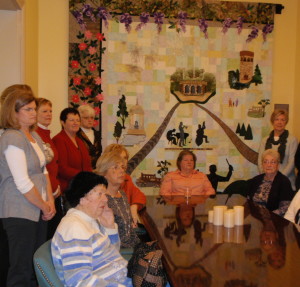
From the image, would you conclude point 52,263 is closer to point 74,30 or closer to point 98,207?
point 98,207

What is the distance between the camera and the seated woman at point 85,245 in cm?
162

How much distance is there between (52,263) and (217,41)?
3.69 metres

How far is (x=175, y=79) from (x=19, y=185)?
271 centimetres

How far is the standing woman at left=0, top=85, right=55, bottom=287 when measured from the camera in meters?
2.37

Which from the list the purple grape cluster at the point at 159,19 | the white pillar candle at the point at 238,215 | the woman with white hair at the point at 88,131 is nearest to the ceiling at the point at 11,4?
the woman with white hair at the point at 88,131

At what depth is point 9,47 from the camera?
11.0 ft

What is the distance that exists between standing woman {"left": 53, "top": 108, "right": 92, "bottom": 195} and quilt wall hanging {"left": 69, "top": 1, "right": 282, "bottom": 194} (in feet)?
3.32

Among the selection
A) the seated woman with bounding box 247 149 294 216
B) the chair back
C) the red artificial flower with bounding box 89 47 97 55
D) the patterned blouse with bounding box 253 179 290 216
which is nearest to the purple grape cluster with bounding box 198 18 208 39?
the red artificial flower with bounding box 89 47 97 55

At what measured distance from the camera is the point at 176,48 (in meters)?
4.67

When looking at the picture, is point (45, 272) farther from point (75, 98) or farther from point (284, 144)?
point (284, 144)

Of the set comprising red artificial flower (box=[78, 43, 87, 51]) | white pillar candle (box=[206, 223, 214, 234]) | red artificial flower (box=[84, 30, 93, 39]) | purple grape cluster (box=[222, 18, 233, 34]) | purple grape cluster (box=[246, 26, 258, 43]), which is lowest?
white pillar candle (box=[206, 223, 214, 234])

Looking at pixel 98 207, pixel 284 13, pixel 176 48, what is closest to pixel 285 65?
pixel 284 13

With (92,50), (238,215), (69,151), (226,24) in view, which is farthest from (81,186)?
(226,24)

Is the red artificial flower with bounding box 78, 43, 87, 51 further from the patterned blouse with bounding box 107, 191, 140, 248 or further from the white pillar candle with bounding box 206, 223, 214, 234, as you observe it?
the white pillar candle with bounding box 206, 223, 214, 234
